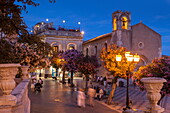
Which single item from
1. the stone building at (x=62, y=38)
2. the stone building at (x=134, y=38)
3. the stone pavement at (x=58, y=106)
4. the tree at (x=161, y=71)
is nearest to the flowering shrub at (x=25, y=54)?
the stone pavement at (x=58, y=106)

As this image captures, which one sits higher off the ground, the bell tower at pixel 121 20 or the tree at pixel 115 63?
the bell tower at pixel 121 20

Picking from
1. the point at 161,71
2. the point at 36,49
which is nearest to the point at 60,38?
the point at 36,49

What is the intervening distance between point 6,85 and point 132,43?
28438 millimetres

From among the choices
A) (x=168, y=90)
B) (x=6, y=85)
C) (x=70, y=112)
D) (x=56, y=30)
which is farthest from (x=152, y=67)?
(x=56, y=30)

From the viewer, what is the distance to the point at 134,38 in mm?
31438

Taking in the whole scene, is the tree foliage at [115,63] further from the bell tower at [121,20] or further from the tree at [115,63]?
the bell tower at [121,20]

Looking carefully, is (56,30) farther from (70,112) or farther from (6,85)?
(6,85)

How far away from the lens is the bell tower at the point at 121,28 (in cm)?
2985

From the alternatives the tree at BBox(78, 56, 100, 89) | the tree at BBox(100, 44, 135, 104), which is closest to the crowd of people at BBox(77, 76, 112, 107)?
the tree at BBox(78, 56, 100, 89)

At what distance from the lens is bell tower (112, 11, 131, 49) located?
29850 mm

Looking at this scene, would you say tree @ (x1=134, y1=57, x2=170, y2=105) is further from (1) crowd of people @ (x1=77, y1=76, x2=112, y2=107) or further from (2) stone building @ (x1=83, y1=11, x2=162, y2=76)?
(2) stone building @ (x1=83, y1=11, x2=162, y2=76)

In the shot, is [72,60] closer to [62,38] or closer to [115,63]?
[115,63]

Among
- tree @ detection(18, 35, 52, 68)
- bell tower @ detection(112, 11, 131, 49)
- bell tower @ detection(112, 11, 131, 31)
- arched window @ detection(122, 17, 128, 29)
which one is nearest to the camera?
tree @ detection(18, 35, 52, 68)

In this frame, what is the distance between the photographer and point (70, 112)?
36.2ft
